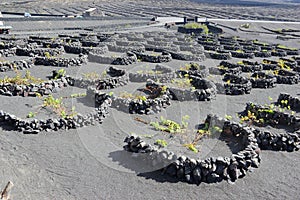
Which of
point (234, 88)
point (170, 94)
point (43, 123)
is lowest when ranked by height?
point (234, 88)

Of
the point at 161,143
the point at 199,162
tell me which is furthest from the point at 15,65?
the point at 199,162

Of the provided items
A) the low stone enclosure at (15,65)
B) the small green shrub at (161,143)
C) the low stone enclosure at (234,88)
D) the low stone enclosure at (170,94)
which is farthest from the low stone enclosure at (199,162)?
the low stone enclosure at (15,65)

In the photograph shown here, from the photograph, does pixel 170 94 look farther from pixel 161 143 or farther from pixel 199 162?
pixel 199 162

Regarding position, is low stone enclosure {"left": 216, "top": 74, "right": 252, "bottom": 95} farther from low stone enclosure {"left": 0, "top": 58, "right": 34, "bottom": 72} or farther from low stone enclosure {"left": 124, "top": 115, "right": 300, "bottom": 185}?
low stone enclosure {"left": 0, "top": 58, "right": 34, "bottom": 72}

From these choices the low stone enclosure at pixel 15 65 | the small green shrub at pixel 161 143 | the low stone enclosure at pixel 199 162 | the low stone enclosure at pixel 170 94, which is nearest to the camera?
the low stone enclosure at pixel 199 162

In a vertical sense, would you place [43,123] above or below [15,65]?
above

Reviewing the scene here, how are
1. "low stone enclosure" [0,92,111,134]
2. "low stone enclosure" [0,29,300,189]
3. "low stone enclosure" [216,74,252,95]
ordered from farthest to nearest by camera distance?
"low stone enclosure" [216,74,252,95]
"low stone enclosure" [0,92,111,134]
"low stone enclosure" [0,29,300,189]

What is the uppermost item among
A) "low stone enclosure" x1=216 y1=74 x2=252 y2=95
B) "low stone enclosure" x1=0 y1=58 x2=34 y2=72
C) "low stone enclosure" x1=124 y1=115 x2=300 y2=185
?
"low stone enclosure" x1=124 y1=115 x2=300 y2=185

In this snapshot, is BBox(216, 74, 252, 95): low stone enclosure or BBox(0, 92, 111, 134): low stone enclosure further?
BBox(216, 74, 252, 95): low stone enclosure

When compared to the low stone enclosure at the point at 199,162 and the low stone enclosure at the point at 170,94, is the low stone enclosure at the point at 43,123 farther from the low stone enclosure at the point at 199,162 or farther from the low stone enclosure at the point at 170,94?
the low stone enclosure at the point at 199,162

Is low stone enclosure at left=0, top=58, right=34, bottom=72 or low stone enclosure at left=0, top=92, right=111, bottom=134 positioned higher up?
low stone enclosure at left=0, top=92, right=111, bottom=134

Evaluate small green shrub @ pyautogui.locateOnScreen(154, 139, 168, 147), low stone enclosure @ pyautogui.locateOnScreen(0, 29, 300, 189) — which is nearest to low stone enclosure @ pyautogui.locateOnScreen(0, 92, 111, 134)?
low stone enclosure @ pyautogui.locateOnScreen(0, 29, 300, 189)
